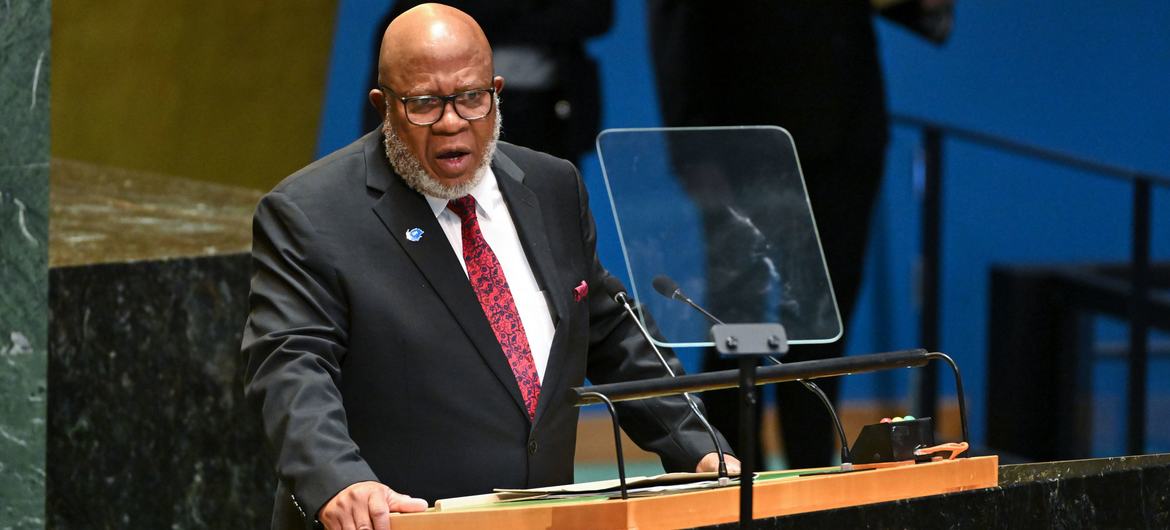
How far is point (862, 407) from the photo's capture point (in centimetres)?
651

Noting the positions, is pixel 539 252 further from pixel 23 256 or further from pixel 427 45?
pixel 23 256

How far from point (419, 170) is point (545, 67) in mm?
1757

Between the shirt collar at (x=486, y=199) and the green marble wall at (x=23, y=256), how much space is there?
967mm

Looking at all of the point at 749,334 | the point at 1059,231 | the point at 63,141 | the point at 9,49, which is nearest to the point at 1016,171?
the point at 1059,231

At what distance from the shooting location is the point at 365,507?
7.61 ft

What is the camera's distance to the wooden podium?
209 centimetres

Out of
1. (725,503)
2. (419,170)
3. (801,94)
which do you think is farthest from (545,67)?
(725,503)

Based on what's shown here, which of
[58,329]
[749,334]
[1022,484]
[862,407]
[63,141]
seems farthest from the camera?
[862,407]

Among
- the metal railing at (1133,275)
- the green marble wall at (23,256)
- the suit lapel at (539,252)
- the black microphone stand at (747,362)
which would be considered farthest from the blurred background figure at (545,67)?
the black microphone stand at (747,362)

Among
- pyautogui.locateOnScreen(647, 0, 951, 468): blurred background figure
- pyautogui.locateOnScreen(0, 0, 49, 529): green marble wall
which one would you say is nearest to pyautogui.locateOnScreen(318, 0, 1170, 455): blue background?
pyautogui.locateOnScreen(647, 0, 951, 468): blurred background figure

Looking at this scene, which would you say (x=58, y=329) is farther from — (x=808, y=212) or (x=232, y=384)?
(x=808, y=212)

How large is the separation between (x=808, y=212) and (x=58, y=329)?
5.56ft

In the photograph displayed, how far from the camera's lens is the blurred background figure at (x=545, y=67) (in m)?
4.43

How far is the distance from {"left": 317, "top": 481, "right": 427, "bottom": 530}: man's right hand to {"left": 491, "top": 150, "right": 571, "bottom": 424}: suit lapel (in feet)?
1.56
